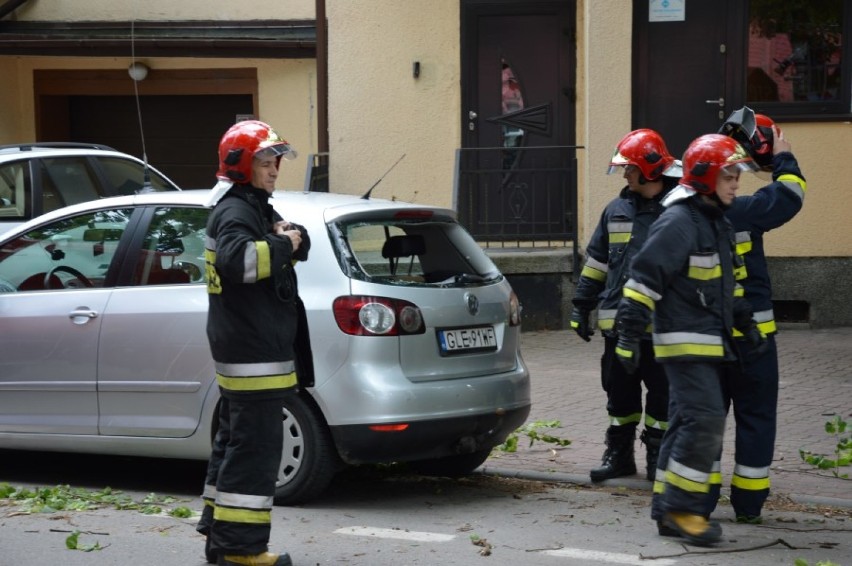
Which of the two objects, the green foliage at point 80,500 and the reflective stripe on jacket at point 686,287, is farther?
the green foliage at point 80,500

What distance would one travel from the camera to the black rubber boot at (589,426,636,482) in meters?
7.38

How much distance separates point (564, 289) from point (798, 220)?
2.25 meters

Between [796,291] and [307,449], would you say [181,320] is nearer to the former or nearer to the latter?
[307,449]

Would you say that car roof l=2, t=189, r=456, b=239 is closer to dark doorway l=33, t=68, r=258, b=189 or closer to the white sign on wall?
the white sign on wall

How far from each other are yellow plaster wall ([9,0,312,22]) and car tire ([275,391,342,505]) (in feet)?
35.6

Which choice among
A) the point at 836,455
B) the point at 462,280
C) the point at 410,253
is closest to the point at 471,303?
the point at 462,280

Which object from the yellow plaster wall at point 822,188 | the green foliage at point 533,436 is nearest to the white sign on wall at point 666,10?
the yellow plaster wall at point 822,188

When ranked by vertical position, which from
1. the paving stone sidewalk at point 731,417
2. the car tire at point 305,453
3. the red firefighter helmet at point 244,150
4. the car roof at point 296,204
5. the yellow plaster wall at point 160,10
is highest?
the yellow plaster wall at point 160,10

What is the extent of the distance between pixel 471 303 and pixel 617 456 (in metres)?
1.27

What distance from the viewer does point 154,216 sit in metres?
7.25

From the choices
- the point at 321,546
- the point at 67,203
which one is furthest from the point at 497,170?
the point at 321,546

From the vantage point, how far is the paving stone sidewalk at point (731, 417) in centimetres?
745

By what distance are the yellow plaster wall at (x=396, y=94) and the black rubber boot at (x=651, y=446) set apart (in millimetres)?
6962

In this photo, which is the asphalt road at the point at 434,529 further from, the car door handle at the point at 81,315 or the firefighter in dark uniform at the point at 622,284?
the car door handle at the point at 81,315
